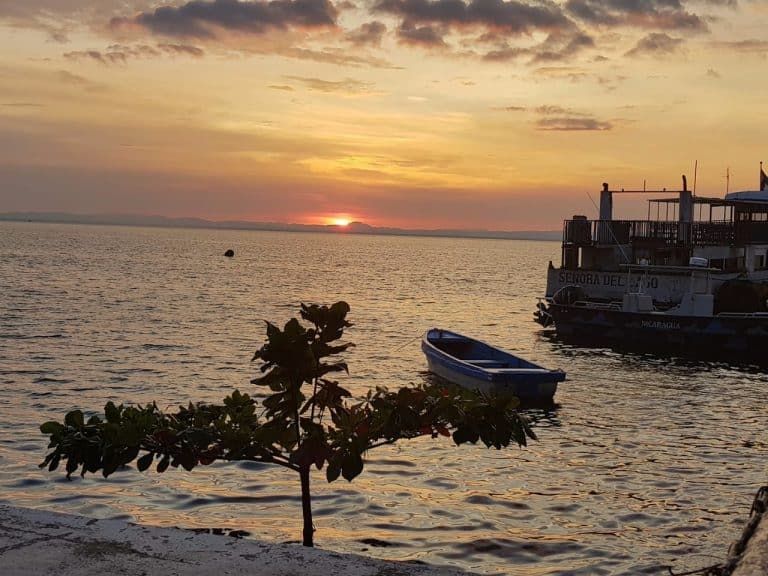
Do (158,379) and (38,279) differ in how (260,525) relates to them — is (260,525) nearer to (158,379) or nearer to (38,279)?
(158,379)

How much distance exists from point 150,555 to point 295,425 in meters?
2.12

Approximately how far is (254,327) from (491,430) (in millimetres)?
38748

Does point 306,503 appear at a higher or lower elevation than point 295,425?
lower

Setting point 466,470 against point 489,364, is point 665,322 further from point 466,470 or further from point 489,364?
point 466,470

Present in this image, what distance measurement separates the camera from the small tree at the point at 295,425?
7.25 metres

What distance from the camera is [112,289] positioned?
70750mm

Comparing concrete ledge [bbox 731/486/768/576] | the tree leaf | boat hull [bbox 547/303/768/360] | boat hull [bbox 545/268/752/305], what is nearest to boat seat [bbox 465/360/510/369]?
boat hull [bbox 547/303/768/360]

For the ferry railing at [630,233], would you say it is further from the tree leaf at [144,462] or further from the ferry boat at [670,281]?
the tree leaf at [144,462]

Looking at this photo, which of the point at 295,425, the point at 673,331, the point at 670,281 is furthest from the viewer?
the point at 670,281

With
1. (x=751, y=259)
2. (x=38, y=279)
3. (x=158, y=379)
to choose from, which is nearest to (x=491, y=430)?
(x=158, y=379)

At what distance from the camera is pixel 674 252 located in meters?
44.5

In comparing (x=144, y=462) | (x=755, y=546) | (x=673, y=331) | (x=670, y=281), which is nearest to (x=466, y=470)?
(x=755, y=546)

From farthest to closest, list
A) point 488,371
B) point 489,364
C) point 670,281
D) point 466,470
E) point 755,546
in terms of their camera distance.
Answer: point 670,281 → point 489,364 → point 488,371 → point 466,470 → point 755,546

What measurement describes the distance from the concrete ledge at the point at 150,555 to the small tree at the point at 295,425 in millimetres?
779
